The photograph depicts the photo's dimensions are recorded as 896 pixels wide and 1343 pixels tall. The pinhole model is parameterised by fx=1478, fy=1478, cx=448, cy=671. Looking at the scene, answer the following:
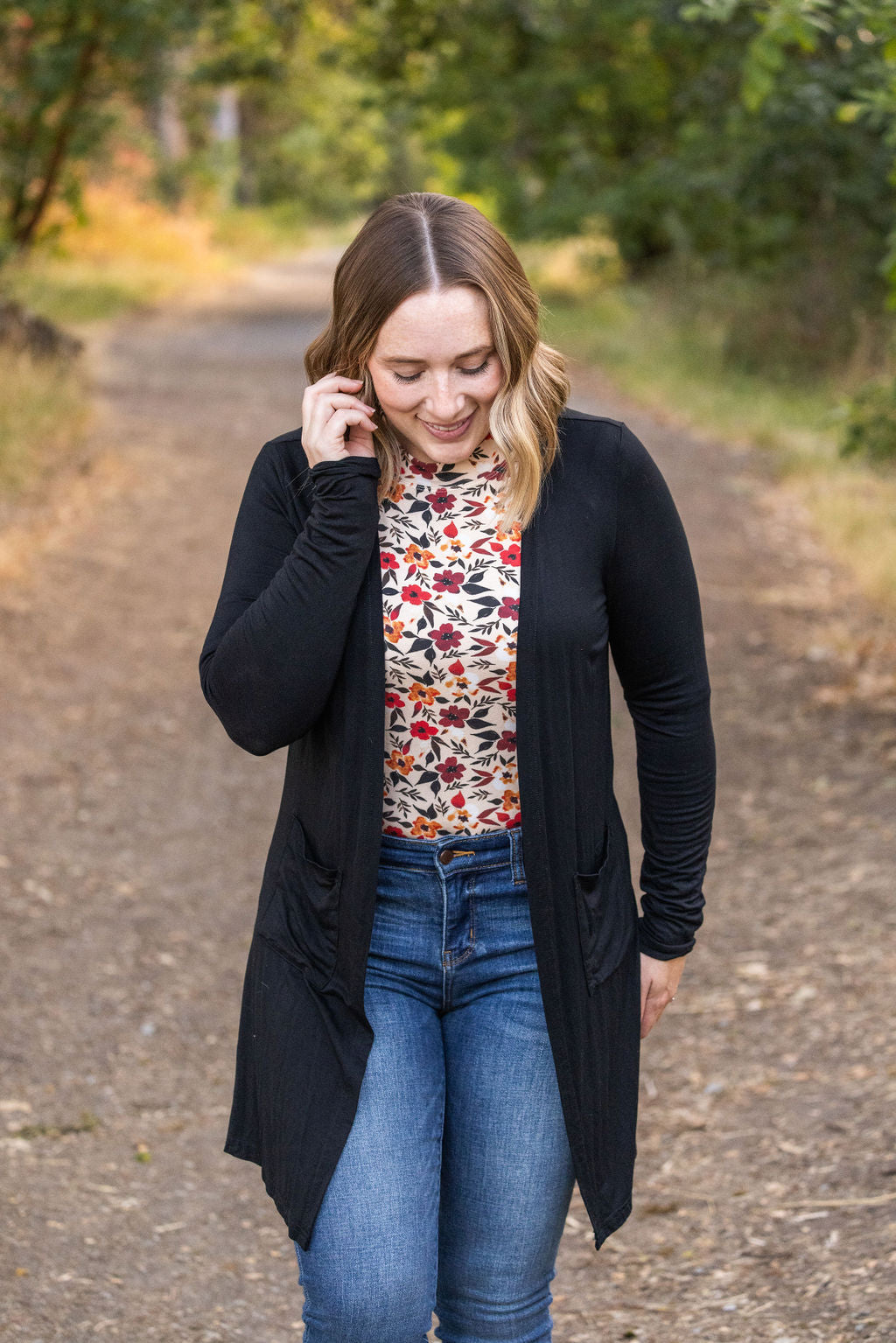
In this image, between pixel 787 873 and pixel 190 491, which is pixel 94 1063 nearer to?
pixel 787 873

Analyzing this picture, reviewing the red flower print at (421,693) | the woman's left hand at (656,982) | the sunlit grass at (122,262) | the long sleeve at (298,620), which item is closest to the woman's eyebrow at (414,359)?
the long sleeve at (298,620)

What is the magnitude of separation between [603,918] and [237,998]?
107 inches

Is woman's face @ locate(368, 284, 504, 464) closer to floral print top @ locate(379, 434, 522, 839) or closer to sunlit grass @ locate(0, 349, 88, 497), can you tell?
floral print top @ locate(379, 434, 522, 839)

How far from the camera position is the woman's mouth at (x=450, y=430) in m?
2.06

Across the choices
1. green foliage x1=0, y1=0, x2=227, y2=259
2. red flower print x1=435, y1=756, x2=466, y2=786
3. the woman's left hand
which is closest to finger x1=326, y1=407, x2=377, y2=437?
red flower print x1=435, y1=756, x2=466, y2=786

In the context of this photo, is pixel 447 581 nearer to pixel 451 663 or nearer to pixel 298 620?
pixel 451 663

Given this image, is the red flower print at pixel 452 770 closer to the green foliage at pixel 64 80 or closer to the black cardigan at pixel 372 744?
the black cardigan at pixel 372 744

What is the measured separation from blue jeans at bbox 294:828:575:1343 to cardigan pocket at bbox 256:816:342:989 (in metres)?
0.06

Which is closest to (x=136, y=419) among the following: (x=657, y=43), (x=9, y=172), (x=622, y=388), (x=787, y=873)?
(x=9, y=172)

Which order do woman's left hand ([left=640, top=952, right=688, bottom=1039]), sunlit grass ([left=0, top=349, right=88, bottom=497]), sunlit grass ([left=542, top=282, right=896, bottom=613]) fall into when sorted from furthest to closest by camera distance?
sunlit grass ([left=0, top=349, right=88, bottom=497]) → sunlit grass ([left=542, top=282, right=896, bottom=613]) → woman's left hand ([left=640, top=952, right=688, bottom=1039])

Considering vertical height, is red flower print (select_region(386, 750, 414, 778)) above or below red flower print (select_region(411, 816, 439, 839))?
above

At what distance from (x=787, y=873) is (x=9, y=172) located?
9.64 m

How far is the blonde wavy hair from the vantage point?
200cm

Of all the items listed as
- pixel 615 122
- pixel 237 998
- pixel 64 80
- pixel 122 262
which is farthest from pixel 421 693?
pixel 122 262
